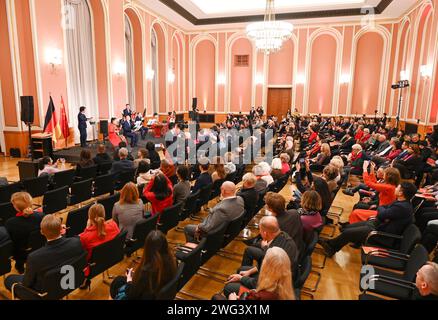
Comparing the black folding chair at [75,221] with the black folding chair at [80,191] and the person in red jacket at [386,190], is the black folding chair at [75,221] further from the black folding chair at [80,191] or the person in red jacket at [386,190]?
the person in red jacket at [386,190]

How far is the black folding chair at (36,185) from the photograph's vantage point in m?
4.67

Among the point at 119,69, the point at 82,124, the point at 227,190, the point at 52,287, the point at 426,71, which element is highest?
the point at 119,69

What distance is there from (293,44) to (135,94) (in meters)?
9.21

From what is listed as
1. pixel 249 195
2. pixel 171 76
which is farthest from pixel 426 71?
pixel 171 76

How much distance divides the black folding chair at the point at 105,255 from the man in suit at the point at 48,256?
0.21 m

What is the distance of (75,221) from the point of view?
3494 millimetres

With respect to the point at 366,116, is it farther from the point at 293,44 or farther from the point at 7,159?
the point at 7,159

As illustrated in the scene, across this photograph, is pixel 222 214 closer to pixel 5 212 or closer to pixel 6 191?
pixel 5 212

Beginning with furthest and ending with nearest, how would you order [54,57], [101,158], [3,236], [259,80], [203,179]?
[259,80] → [54,57] → [101,158] → [203,179] → [3,236]

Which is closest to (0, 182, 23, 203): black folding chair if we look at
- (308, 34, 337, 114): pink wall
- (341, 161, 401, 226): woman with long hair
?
(341, 161, 401, 226): woman with long hair

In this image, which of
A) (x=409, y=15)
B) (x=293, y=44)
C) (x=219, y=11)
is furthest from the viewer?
(x=293, y=44)

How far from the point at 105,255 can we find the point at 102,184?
2.60 metres

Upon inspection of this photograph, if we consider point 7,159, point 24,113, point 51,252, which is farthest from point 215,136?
point 51,252

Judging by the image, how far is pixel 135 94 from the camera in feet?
47.1
